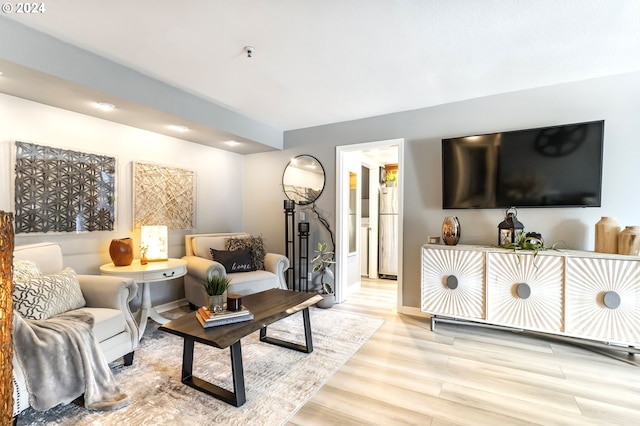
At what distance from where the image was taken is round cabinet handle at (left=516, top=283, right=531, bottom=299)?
257cm

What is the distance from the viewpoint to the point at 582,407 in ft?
5.89

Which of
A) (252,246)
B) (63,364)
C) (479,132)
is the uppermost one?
(479,132)

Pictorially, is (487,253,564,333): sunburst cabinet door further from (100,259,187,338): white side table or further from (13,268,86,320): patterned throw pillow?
(13,268,86,320): patterned throw pillow

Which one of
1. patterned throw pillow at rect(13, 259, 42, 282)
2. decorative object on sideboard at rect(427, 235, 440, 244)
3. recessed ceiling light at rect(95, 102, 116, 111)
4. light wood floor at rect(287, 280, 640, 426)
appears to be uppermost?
recessed ceiling light at rect(95, 102, 116, 111)

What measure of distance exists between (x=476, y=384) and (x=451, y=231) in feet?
4.64

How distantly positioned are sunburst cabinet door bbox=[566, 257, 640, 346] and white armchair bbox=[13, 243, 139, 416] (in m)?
3.51

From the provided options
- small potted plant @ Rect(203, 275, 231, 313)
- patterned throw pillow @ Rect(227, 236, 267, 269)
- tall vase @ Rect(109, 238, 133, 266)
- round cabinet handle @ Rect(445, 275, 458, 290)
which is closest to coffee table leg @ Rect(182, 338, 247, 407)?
small potted plant @ Rect(203, 275, 231, 313)

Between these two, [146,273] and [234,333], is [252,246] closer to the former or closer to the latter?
[146,273]

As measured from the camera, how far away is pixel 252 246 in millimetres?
3777

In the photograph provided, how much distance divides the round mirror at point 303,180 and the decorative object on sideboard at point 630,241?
2.99 metres

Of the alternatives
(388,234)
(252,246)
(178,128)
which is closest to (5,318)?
(178,128)

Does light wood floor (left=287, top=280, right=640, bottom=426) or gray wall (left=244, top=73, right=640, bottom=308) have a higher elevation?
gray wall (left=244, top=73, right=640, bottom=308)

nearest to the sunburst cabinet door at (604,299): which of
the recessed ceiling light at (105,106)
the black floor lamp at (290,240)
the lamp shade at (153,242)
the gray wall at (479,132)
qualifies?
the gray wall at (479,132)

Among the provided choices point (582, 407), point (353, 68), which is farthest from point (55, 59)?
point (582, 407)
